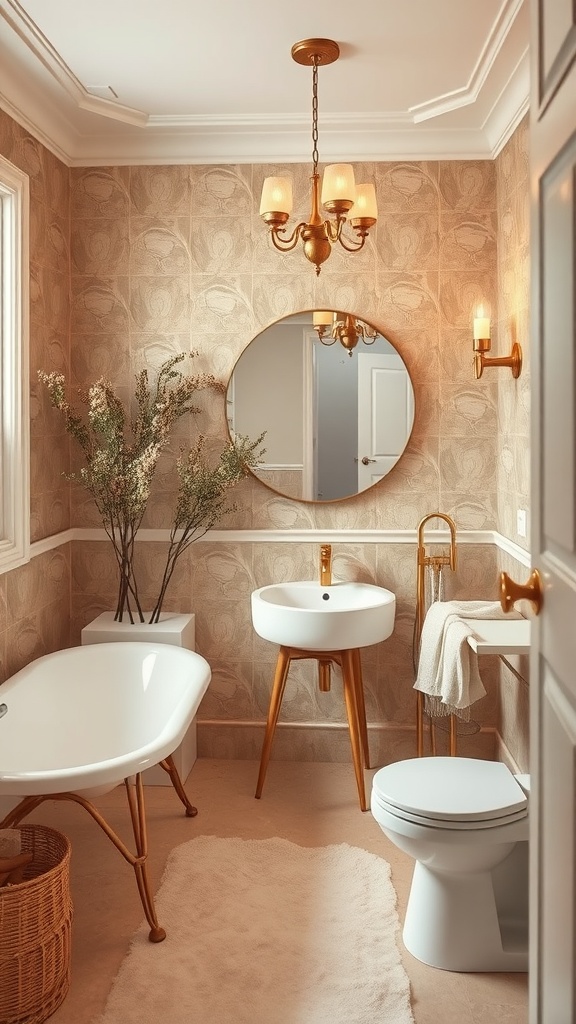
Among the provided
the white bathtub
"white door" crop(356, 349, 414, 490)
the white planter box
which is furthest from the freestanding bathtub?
"white door" crop(356, 349, 414, 490)

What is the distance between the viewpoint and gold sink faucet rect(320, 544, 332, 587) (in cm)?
364

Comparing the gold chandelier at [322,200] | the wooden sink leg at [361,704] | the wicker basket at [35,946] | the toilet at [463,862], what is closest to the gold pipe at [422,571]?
the wooden sink leg at [361,704]

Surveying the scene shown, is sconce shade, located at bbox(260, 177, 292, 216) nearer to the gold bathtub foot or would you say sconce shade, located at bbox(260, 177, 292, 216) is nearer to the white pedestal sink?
the white pedestal sink

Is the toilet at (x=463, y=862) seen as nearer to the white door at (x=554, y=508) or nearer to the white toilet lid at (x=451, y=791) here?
the white toilet lid at (x=451, y=791)

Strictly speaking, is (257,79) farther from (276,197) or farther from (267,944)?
(267,944)

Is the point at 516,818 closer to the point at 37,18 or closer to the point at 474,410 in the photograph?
the point at 474,410

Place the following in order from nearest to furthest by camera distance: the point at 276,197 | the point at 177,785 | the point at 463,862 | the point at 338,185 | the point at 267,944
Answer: the point at 463,862
the point at 267,944
the point at 338,185
the point at 276,197
the point at 177,785

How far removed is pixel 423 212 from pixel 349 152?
0.39 m

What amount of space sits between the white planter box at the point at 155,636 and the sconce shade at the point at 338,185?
5.66ft

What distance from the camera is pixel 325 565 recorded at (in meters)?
3.66

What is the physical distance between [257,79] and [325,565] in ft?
6.10

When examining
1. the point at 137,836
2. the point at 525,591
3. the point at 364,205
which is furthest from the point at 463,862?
the point at 364,205

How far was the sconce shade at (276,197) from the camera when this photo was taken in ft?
9.62

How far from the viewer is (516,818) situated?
7.42 ft
